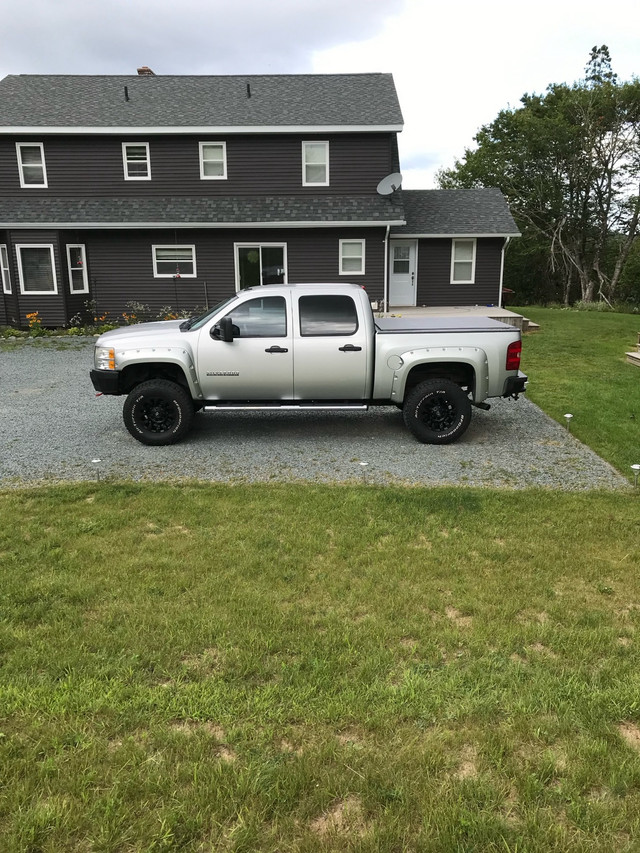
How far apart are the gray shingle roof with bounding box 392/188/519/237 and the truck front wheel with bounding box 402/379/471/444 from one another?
14.6 meters

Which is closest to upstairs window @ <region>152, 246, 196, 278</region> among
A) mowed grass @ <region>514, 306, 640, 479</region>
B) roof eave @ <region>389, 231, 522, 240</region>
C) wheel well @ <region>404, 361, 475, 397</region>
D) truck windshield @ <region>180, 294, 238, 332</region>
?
roof eave @ <region>389, 231, 522, 240</region>

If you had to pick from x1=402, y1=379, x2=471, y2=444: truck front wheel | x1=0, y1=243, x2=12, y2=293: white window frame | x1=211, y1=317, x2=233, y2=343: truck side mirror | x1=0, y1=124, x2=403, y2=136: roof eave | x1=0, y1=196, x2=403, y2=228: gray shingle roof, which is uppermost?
x1=0, y1=124, x2=403, y2=136: roof eave

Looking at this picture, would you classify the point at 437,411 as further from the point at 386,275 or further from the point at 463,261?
the point at 463,261

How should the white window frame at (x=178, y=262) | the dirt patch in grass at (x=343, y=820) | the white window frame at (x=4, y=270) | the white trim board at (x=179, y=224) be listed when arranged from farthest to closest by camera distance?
the white window frame at (x=178, y=262) < the white window frame at (x=4, y=270) < the white trim board at (x=179, y=224) < the dirt patch in grass at (x=343, y=820)

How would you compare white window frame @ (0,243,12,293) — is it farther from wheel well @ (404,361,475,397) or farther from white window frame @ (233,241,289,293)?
wheel well @ (404,361,475,397)

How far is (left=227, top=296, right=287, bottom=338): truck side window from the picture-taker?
780cm

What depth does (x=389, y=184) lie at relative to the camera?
65.0ft

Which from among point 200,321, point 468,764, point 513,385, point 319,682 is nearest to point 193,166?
point 200,321

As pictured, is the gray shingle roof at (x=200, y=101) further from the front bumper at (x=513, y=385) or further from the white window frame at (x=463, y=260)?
the front bumper at (x=513, y=385)

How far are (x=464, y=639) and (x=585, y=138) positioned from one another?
40.0 metres

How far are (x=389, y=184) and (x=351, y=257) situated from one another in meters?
2.46

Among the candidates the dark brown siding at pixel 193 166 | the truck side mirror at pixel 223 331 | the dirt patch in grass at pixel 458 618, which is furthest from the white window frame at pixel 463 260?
the dirt patch in grass at pixel 458 618

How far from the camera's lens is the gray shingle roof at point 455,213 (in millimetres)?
21406

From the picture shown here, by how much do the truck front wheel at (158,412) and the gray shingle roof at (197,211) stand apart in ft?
42.0
